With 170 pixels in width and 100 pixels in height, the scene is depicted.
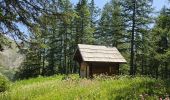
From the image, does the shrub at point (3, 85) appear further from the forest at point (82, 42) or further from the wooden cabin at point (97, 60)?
the wooden cabin at point (97, 60)

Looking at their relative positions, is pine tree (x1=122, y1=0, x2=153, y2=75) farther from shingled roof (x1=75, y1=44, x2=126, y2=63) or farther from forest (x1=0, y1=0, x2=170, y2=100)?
shingled roof (x1=75, y1=44, x2=126, y2=63)

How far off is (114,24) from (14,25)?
3978 centimetres

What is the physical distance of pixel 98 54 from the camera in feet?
111

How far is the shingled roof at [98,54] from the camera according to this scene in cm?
3269

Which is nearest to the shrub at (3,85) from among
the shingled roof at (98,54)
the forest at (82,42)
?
the forest at (82,42)

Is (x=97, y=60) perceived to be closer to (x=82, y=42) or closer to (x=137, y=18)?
(x=137, y=18)

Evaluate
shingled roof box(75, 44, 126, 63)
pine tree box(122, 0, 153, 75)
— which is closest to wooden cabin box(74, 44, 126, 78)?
shingled roof box(75, 44, 126, 63)

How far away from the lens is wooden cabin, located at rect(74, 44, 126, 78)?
3291 centimetres

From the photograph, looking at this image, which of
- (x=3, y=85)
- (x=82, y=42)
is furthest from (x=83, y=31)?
(x=3, y=85)

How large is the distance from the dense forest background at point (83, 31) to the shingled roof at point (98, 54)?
4.03 metres

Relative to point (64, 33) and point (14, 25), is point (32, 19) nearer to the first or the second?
point (14, 25)

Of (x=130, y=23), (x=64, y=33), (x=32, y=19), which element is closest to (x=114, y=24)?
(x=130, y=23)

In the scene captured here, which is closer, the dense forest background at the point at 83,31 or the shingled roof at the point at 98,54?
the dense forest background at the point at 83,31

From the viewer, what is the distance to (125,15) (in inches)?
1818
